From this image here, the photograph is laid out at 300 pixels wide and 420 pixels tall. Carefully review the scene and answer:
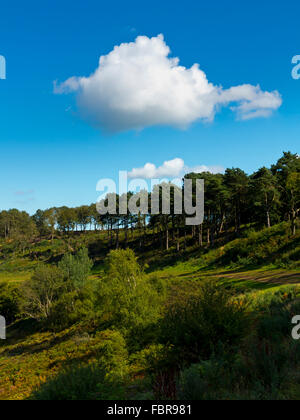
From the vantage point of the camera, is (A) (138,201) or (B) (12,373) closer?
(B) (12,373)

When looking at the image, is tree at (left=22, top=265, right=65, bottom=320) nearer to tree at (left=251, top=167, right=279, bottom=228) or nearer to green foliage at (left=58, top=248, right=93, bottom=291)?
green foliage at (left=58, top=248, right=93, bottom=291)

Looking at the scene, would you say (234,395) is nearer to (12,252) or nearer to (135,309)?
(135,309)

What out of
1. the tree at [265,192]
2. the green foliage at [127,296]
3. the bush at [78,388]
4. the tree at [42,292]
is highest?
the tree at [265,192]

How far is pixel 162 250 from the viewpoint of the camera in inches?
2980

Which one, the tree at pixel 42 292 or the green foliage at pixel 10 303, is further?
the green foliage at pixel 10 303

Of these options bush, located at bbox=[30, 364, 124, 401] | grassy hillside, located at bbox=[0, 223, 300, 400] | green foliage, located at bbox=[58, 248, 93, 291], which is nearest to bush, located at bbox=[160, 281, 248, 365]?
grassy hillside, located at bbox=[0, 223, 300, 400]

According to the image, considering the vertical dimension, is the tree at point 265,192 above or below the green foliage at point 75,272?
above

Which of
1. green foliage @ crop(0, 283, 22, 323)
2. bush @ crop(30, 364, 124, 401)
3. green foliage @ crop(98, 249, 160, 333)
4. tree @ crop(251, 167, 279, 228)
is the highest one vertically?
tree @ crop(251, 167, 279, 228)

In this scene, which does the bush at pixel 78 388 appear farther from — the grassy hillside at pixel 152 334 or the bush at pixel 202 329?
the bush at pixel 202 329

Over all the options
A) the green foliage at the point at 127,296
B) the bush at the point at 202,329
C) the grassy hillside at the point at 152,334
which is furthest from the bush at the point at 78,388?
the green foliage at the point at 127,296

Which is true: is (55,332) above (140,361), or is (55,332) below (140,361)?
below

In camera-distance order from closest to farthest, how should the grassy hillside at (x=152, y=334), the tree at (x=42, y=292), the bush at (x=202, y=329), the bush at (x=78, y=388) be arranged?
the bush at (x=78, y=388)
the grassy hillside at (x=152, y=334)
the bush at (x=202, y=329)
the tree at (x=42, y=292)
